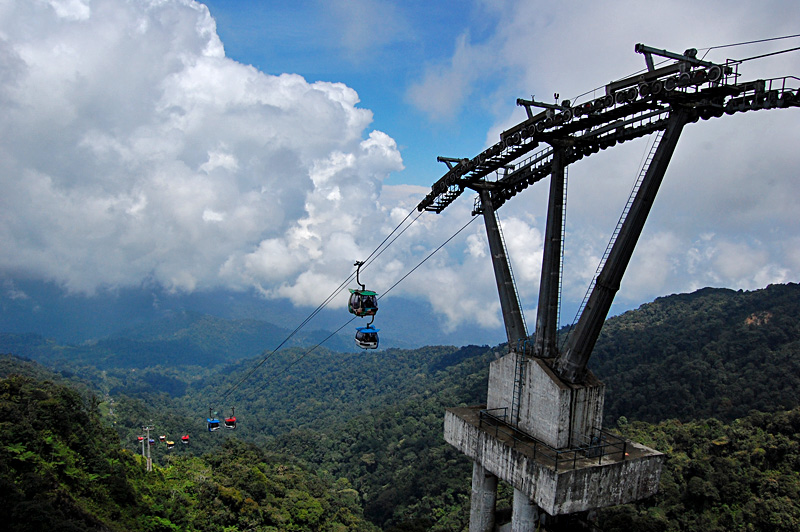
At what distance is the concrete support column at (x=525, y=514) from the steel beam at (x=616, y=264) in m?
3.50

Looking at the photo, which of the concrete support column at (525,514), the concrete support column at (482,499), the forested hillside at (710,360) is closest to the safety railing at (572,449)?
the concrete support column at (525,514)

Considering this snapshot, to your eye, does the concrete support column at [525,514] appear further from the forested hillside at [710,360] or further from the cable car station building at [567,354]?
the forested hillside at [710,360]

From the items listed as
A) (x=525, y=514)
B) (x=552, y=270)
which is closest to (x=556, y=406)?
(x=525, y=514)

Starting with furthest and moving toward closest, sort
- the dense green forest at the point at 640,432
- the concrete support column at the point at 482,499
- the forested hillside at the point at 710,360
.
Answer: the forested hillside at the point at 710,360, the dense green forest at the point at 640,432, the concrete support column at the point at 482,499

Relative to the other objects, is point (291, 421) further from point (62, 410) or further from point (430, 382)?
point (62, 410)

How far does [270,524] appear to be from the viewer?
35.2 meters

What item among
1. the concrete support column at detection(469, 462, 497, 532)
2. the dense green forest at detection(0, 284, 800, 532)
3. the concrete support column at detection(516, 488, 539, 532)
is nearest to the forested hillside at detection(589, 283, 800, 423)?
the dense green forest at detection(0, 284, 800, 532)

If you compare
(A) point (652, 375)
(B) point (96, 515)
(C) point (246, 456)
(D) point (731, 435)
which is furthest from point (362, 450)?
(B) point (96, 515)

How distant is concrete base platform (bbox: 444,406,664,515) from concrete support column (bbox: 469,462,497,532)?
1.46 m

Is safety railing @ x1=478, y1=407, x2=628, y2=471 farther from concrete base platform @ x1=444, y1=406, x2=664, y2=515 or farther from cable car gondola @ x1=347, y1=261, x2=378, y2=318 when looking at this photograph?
cable car gondola @ x1=347, y1=261, x2=378, y2=318

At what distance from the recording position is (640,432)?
49.6 metres

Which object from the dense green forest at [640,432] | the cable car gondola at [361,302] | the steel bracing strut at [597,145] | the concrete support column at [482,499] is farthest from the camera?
the dense green forest at [640,432]

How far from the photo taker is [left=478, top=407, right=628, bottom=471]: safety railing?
12156 mm

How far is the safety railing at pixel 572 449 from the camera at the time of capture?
12.2 metres
